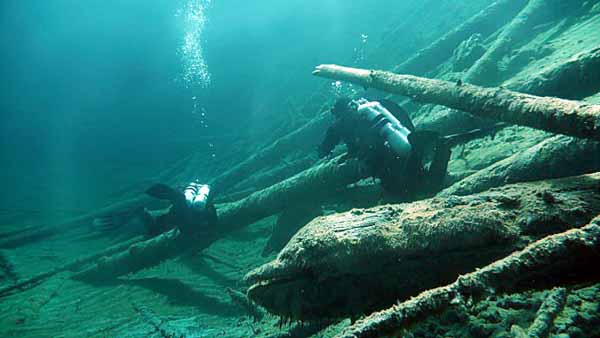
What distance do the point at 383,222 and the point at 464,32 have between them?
11712mm

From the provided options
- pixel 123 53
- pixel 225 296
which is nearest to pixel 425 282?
pixel 225 296

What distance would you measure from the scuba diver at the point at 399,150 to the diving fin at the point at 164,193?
3.27 m

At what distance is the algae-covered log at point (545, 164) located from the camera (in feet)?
9.24

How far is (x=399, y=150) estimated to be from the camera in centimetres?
391

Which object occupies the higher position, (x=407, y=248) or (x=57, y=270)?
(x=57, y=270)

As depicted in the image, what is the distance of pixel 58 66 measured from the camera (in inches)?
1211

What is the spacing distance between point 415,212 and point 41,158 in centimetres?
2793

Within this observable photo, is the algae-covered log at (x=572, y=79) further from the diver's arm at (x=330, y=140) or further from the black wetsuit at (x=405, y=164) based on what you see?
the diver's arm at (x=330, y=140)

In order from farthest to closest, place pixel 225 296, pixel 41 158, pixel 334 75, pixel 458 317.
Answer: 1. pixel 41 158
2. pixel 334 75
3. pixel 225 296
4. pixel 458 317

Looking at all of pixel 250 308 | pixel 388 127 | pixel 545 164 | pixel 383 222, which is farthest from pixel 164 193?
pixel 545 164

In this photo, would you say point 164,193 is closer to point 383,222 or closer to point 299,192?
point 299,192

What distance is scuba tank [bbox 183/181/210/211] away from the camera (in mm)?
5914

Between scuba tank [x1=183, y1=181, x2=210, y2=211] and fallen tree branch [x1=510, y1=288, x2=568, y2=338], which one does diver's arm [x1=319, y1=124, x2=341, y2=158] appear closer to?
scuba tank [x1=183, y1=181, x2=210, y2=211]

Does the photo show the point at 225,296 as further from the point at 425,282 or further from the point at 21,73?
the point at 21,73
